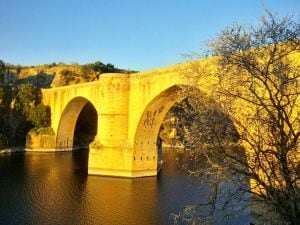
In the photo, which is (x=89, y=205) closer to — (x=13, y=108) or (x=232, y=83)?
(x=232, y=83)

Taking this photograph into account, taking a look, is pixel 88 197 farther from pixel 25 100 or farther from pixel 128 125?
pixel 25 100

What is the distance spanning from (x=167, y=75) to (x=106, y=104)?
608cm

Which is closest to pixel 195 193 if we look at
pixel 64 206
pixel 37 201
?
pixel 64 206

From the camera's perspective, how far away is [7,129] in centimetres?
4203

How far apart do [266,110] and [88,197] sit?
1449cm

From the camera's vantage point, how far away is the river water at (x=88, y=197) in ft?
49.1

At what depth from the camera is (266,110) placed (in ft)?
19.6

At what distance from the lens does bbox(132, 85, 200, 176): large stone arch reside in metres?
24.0

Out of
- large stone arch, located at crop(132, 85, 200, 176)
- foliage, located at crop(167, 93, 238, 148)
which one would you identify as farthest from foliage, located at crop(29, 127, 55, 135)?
foliage, located at crop(167, 93, 238, 148)

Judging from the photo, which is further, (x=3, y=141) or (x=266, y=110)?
(x=3, y=141)

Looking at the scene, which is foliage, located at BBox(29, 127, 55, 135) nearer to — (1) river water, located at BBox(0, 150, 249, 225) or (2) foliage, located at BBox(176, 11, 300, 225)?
(1) river water, located at BBox(0, 150, 249, 225)

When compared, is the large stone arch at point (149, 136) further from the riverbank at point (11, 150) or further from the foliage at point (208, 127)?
the riverbank at point (11, 150)

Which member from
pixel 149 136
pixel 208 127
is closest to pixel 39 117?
pixel 149 136

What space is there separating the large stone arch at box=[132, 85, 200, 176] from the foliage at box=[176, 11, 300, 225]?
54.7 ft
